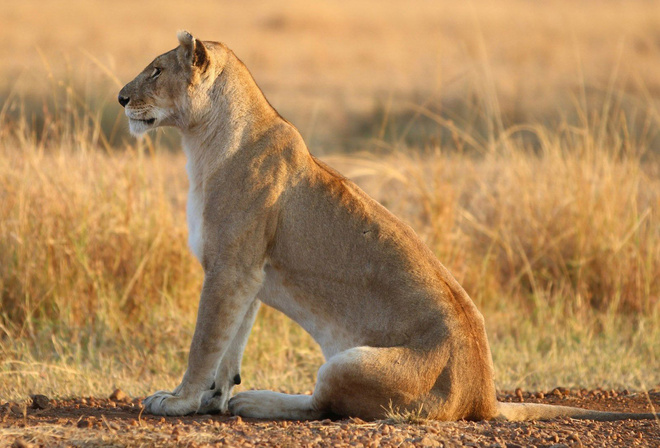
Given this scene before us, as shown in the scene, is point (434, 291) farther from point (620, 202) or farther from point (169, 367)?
point (620, 202)

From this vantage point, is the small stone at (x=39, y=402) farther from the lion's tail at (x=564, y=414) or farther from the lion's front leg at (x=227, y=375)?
the lion's tail at (x=564, y=414)

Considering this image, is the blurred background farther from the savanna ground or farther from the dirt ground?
the dirt ground

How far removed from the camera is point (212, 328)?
442cm

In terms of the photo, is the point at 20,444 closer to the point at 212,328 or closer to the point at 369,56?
the point at 212,328

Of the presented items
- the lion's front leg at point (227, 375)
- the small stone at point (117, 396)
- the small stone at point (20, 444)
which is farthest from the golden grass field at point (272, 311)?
the small stone at point (20, 444)

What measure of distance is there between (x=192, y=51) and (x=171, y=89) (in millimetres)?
240

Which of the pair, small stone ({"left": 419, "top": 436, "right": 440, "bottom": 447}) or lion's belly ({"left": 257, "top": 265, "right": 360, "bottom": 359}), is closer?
small stone ({"left": 419, "top": 436, "right": 440, "bottom": 447})

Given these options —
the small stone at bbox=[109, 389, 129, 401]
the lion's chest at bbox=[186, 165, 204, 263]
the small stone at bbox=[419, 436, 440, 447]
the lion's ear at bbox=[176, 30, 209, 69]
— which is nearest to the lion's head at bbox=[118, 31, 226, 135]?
the lion's ear at bbox=[176, 30, 209, 69]

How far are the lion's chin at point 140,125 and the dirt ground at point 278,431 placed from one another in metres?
1.45

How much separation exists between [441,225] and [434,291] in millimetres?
3331

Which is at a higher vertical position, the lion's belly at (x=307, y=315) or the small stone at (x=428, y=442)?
the lion's belly at (x=307, y=315)

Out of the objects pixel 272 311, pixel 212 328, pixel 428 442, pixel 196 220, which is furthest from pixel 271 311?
pixel 428 442

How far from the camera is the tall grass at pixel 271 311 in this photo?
→ 6.22 metres

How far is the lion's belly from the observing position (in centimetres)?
447
